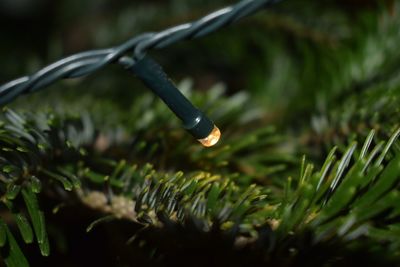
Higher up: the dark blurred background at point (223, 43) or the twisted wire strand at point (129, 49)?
the dark blurred background at point (223, 43)

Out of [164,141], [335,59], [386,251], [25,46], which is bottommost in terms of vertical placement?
[386,251]

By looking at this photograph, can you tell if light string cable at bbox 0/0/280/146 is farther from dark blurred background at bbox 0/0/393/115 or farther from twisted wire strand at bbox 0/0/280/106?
dark blurred background at bbox 0/0/393/115

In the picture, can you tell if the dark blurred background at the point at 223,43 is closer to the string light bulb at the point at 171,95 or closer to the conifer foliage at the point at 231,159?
the conifer foliage at the point at 231,159

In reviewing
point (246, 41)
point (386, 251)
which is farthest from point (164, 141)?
point (246, 41)

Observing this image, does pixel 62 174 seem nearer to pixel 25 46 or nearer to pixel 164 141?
pixel 164 141

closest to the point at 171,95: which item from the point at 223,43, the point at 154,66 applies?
the point at 154,66

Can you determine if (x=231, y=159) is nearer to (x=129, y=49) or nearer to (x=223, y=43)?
(x=129, y=49)

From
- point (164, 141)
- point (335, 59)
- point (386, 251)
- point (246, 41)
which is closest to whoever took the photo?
point (386, 251)

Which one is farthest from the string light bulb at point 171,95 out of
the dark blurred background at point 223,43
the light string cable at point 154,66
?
the dark blurred background at point 223,43
